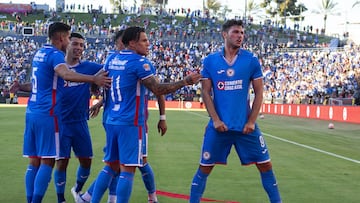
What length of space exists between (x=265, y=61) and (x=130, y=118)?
56.1 metres

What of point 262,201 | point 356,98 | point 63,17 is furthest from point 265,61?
point 262,201

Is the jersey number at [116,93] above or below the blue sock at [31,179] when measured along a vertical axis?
above

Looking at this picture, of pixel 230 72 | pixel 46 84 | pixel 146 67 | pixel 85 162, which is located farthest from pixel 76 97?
pixel 230 72

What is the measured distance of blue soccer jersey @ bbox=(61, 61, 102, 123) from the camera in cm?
792

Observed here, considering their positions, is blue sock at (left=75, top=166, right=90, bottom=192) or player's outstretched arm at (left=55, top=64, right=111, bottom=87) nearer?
player's outstretched arm at (left=55, top=64, right=111, bottom=87)

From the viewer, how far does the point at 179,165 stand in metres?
12.3

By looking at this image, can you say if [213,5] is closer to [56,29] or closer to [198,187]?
[56,29]

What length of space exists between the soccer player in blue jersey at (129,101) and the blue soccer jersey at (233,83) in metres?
0.58

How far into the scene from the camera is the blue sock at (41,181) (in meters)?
7.20

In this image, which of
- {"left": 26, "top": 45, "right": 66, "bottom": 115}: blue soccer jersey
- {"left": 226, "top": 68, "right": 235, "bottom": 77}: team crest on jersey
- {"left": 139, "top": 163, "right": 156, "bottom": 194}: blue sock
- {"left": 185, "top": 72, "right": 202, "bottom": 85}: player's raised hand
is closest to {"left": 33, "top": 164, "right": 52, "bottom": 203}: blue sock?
{"left": 26, "top": 45, "right": 66, "bottom": 115}: blue soccer jersey

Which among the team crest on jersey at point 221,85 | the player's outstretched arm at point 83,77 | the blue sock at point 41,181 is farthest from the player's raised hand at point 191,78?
the blue sock at point 41,181

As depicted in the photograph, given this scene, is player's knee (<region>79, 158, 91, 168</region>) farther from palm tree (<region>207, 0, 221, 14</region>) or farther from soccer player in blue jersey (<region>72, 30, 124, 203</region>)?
palm tree (<region>207, 0, 221, 14</region>)

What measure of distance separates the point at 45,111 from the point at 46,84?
34 cm

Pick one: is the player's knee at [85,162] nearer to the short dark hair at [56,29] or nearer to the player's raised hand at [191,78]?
the short dark hair at [56,29]
